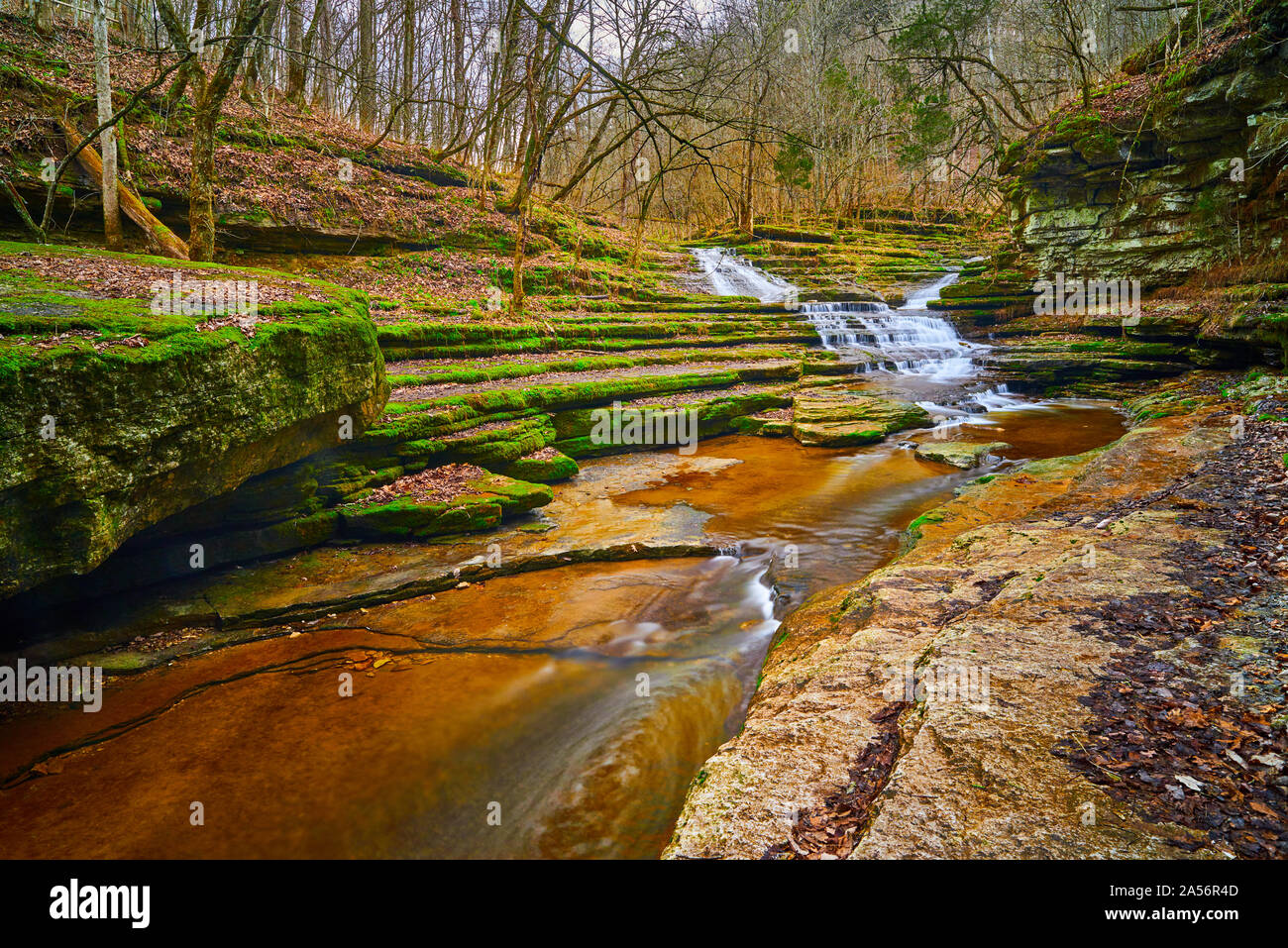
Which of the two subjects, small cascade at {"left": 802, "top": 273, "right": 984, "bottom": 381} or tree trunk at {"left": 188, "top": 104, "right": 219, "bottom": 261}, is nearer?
tree trunk at {"left": 188, "top": 104, "right": 219, "bottom": 261}

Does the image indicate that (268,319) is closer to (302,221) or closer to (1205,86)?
(302,221)

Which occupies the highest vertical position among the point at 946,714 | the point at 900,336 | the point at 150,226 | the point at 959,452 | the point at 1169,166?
the point at 1169,166

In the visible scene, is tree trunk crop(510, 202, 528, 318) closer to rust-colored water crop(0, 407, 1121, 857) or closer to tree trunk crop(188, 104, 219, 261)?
tree trunk crop(188, 104, 219, 261)

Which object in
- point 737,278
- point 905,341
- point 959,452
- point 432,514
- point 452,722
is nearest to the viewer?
point 452,722

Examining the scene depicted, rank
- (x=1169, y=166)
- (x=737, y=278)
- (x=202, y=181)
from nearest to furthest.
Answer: (x=202, y=181), (x=1169, y=166), (x=737, y=278)

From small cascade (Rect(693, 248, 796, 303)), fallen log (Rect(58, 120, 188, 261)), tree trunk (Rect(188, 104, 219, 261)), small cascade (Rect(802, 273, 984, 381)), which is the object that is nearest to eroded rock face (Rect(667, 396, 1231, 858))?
tree trunk (Rect(188, 104, 219, 261))

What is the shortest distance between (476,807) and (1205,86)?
21.3m

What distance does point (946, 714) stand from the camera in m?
2.87

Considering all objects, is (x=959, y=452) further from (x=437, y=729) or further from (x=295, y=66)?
(x=295, y=66)

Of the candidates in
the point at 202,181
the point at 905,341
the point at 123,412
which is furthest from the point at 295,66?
the point at 905,341

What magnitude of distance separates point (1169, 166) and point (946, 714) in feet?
68.0

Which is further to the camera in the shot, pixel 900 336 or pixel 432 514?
pixel 900 336

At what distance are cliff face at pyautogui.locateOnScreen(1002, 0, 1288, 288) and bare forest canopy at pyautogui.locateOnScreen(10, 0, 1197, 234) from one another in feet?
4.27

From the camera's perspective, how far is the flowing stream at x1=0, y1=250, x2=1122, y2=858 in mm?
3400
